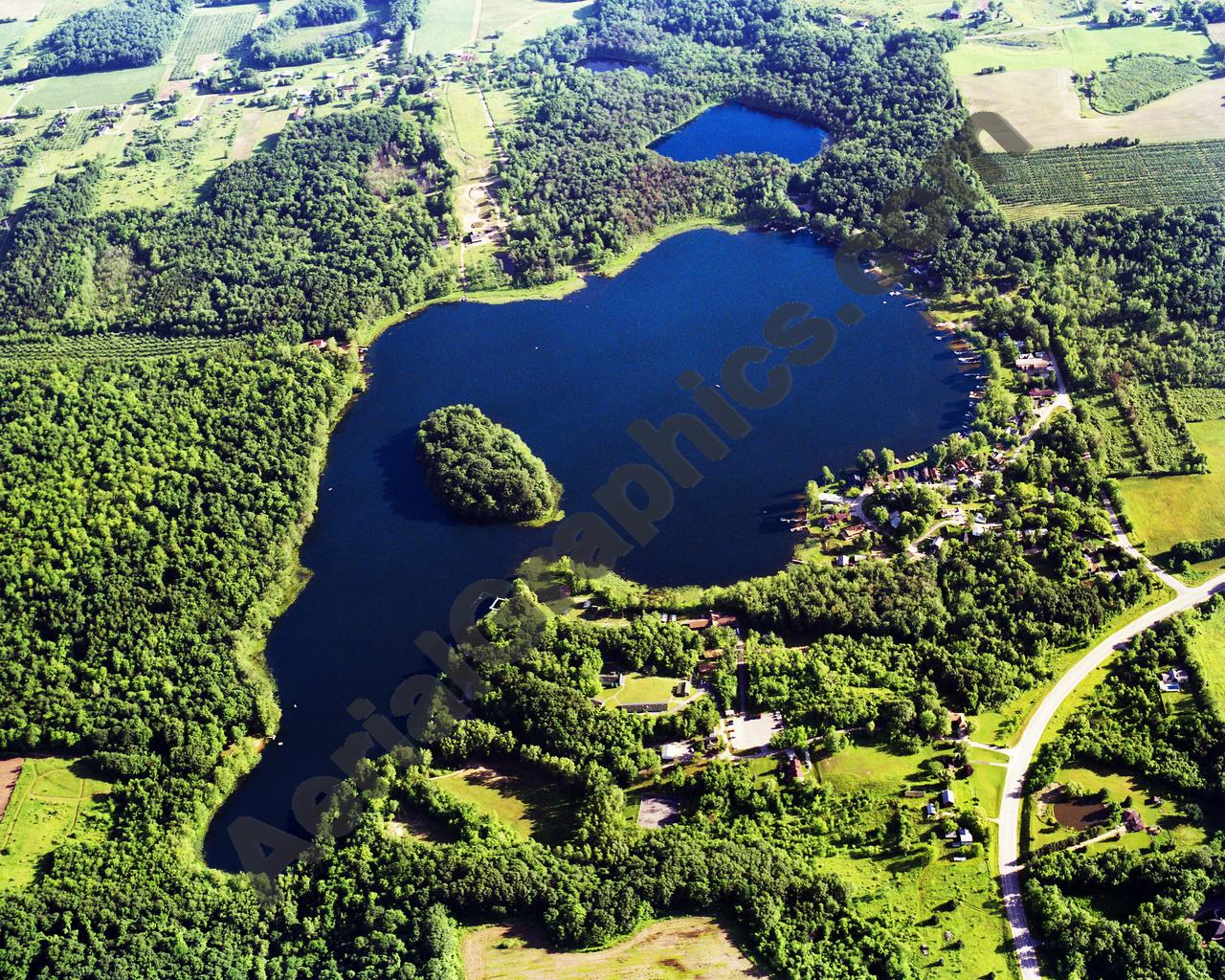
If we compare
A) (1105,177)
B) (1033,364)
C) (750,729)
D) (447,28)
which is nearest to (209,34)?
(447,28)

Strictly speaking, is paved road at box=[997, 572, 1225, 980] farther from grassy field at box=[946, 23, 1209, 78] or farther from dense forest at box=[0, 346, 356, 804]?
grassy field at box=[946, 23, 1209, 78]

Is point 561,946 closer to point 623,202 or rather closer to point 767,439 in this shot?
point 767,439

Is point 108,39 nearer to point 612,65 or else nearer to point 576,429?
point 612,65

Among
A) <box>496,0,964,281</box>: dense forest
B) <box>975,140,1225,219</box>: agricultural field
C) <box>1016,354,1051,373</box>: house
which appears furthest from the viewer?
<box>496,0,964,281</box>: dense forest

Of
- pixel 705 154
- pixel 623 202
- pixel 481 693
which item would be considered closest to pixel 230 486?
pixel 481 693

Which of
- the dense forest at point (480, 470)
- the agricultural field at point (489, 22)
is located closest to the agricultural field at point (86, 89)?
the agricultural field at point (489, 22)

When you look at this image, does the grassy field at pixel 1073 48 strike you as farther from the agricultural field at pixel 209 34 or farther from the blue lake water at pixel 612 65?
the agricultural field at pixel 209 34

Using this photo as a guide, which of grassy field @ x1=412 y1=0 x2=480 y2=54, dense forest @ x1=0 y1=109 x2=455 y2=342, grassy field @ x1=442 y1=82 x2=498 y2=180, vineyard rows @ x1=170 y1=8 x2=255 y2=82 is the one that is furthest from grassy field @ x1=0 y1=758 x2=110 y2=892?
grassy field @ x1=412 y1=0 x2=480 y2=54
